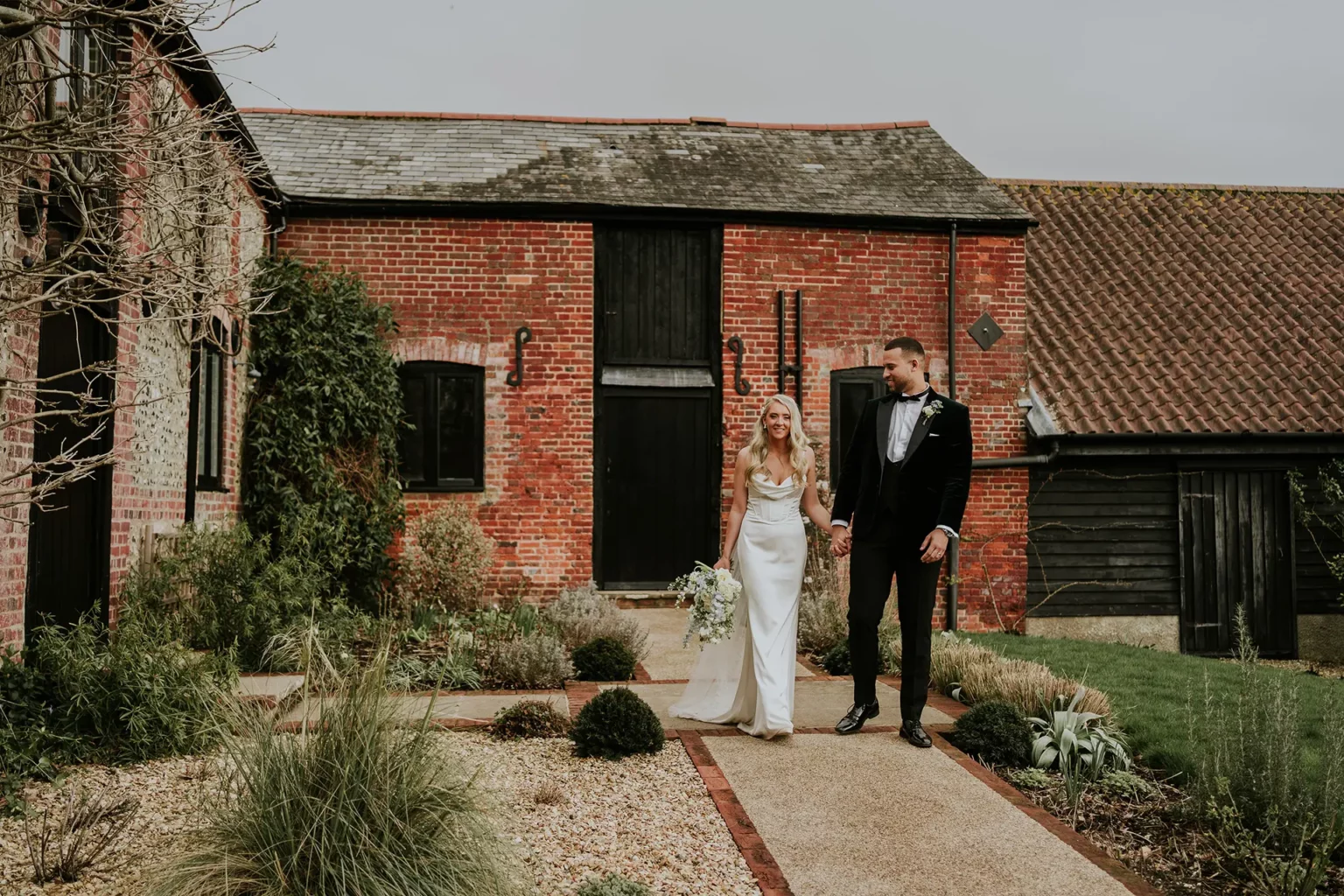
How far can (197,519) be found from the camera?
30.5 ft

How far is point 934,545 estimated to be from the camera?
18.4ft

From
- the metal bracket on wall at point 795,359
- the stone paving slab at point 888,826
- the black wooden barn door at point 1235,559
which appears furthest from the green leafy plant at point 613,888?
the black wooden barn door at point 1235,559

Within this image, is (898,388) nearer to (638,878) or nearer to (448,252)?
(638,878)

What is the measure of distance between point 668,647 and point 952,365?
4.97m

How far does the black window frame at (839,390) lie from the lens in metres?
12.5

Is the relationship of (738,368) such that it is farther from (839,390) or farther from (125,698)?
(125,698)

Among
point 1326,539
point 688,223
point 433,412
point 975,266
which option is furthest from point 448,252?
point 1326,539

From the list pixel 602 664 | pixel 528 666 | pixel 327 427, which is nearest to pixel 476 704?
pixel 528 666

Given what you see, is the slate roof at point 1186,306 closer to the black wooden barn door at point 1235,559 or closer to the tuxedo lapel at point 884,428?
the black wooden barn door at point 1235,559

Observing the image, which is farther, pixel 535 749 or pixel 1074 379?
pixel 1074 379

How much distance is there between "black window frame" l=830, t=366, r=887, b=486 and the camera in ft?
41.1

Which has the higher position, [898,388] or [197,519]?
[898,388]

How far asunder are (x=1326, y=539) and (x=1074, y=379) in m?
3.61

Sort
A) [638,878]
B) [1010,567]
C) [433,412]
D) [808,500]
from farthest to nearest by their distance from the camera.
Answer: [1010,567]
[433,412]
[808,500]
[638,878]
